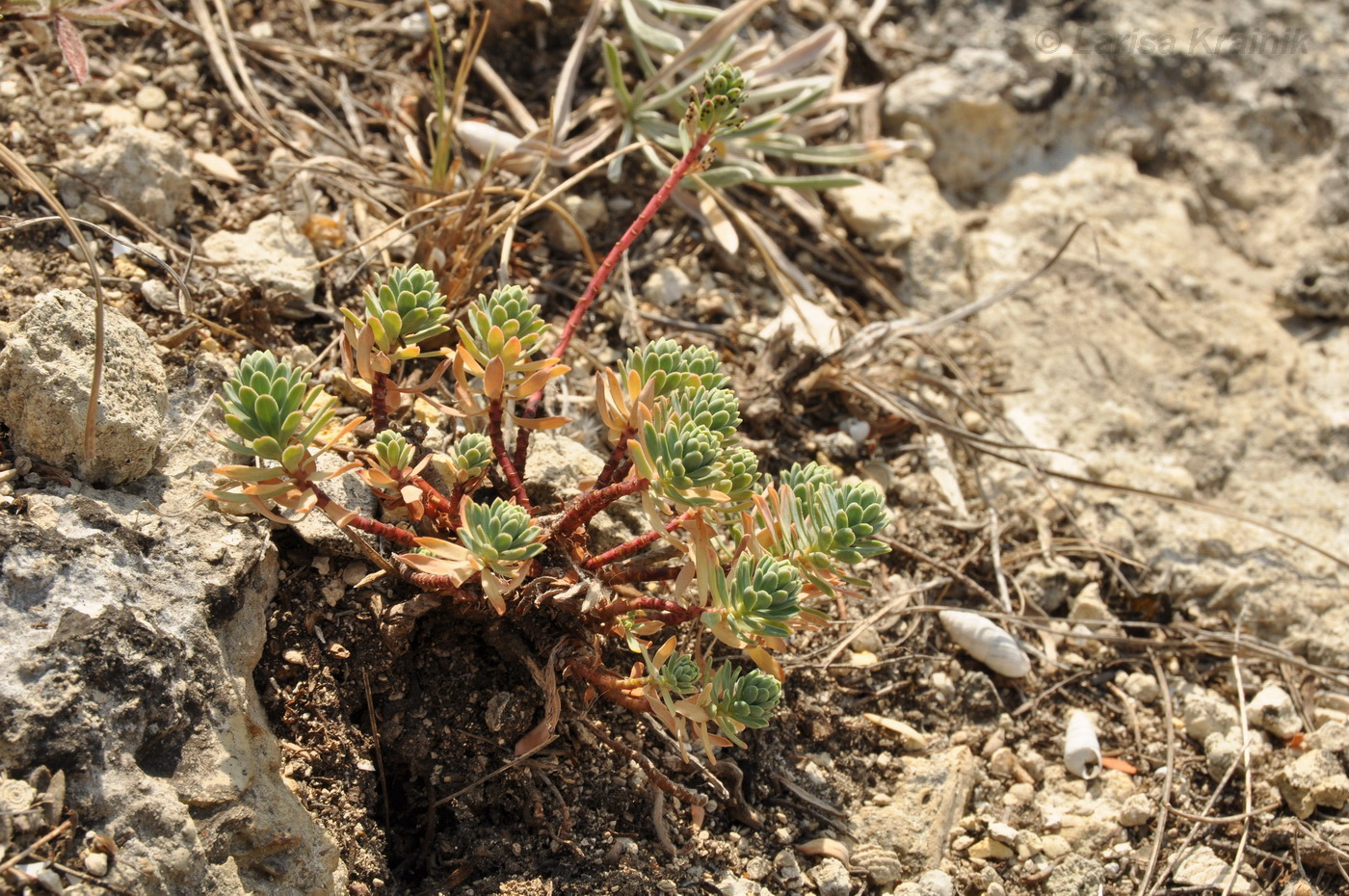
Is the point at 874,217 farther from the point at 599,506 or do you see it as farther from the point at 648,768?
the point at 648,768

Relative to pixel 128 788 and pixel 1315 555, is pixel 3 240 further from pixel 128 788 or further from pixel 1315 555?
pixel 1315 555

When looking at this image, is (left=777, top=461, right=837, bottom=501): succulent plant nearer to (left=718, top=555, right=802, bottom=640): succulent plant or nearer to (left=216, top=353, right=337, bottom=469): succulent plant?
(left=718, top=555, right=802, bottom=640): succulent plant

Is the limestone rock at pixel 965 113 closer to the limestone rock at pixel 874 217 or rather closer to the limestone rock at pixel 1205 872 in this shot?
the limestone rock at pixel 874 217

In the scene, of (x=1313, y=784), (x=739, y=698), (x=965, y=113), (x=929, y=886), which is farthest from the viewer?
(x=965, y=113)

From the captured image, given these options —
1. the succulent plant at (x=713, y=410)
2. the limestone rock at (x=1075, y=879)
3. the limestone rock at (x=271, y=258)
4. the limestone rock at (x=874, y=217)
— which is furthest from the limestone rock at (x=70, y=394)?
the limestone rock at (x=874, y=217)

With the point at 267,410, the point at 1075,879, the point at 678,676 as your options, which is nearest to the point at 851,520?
the point at 678,676

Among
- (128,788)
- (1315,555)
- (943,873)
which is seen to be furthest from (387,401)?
(1315,555)
